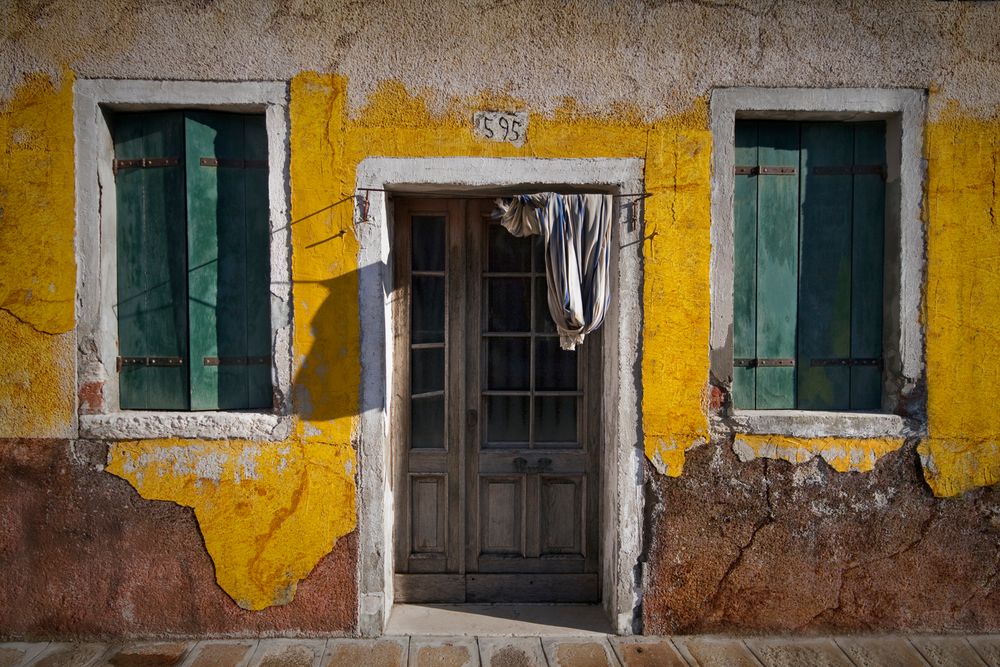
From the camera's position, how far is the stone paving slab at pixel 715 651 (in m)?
3.53

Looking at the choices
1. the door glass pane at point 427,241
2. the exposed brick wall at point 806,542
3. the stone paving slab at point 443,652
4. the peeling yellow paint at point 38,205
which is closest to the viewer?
the stone paving slab at point 443,652

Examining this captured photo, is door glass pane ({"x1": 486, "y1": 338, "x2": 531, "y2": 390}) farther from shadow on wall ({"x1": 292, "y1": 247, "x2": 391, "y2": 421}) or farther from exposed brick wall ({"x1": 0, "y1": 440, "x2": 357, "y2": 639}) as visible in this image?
exposed brick wall ({"x1": 0, "y1": 440, "x2": 357, "y2": 639})

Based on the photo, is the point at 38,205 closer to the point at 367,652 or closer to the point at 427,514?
the point at 427,514

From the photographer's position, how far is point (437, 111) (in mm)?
3715

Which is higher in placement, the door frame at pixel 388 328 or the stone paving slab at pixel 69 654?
the door frame at pixel 388 328

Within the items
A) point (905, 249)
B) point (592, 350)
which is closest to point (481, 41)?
point (592, 350)

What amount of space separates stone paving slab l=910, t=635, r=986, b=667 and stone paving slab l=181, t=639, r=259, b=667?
352cm

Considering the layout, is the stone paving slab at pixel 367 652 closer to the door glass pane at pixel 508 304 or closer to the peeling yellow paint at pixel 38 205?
the door glass pane at pixel 508 304

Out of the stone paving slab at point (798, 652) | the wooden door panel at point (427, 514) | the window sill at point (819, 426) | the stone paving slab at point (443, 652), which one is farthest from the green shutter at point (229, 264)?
the stone paving slab at point (798, 652)

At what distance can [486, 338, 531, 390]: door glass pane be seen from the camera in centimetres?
418

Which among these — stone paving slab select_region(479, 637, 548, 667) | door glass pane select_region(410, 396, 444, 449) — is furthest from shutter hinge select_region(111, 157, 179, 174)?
stone paving slab select_region(479, 637, 548, 667)

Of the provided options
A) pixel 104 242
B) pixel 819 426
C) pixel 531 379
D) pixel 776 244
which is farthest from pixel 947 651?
pixel 104 242

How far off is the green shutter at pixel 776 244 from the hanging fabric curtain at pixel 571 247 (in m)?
0.96

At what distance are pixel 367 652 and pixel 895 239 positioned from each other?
142 inches
